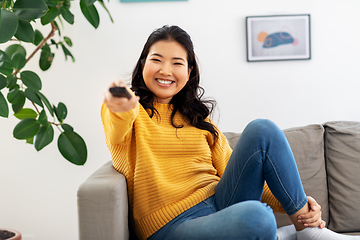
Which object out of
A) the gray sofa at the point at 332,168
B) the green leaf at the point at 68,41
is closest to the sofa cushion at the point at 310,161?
the gray sofa at the point at 332,168

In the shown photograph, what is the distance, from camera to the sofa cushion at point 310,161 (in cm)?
157

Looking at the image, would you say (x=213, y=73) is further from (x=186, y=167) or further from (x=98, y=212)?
(x=98, y=212)

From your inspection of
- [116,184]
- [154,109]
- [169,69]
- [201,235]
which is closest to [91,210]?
[116,184]

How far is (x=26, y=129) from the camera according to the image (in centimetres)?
141

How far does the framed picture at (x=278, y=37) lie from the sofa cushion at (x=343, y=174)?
64 cm

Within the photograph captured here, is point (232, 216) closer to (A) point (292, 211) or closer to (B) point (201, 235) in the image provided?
(B) point (201, 235)

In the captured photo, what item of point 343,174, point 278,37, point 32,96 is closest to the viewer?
point 32,96

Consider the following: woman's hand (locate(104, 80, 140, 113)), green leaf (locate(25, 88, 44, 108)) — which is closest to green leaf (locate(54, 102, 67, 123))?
green leaf (locate(25, 88, 44, 108))

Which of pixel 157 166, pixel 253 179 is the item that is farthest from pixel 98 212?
pixel 253 179

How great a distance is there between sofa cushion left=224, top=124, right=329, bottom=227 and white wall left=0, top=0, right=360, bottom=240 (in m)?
0.54

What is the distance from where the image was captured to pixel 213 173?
4.51 ft

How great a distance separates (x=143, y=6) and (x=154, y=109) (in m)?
1.04

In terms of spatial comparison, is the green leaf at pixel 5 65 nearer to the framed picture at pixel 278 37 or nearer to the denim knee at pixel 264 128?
the denim knee at pixel 264 128

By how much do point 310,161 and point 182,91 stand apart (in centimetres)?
70
